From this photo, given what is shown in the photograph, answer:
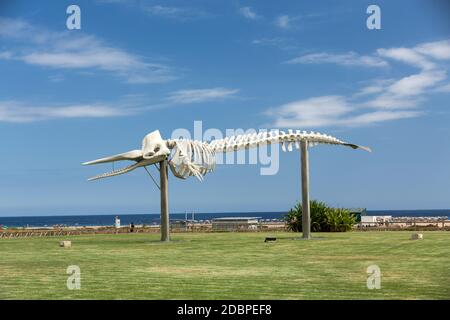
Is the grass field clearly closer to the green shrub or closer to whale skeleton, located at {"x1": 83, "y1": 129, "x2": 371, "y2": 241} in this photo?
whale skeleton, located at {"x1": 83, "y1": 129, "x2": 371, "y2": 241}

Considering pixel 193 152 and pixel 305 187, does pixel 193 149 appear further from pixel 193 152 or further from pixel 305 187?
pixel 305 187

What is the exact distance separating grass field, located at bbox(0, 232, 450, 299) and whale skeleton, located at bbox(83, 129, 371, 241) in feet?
11.5

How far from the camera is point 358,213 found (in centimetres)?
4388

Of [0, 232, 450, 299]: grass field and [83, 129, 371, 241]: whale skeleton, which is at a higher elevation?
[83, 129, 371, 241]: whale skeleton

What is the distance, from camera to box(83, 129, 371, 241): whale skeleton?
2477 centimetres

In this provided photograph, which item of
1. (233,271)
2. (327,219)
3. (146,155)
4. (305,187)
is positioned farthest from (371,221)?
(233,271)

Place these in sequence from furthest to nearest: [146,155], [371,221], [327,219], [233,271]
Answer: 1. [371,221]
2. [327,219]
3. [146,155]
4. [233,271]

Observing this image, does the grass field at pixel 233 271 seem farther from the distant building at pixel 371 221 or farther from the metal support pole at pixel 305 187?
the distant building at pixel 371 221

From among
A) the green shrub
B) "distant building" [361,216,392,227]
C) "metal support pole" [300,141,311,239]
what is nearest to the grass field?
"metal support pole" [300,141,311,239]

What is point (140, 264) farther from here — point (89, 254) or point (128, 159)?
point (128, 159)

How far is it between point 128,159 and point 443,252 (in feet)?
41.2

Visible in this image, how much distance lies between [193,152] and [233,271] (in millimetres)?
11234

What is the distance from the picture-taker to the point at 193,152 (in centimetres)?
2548
